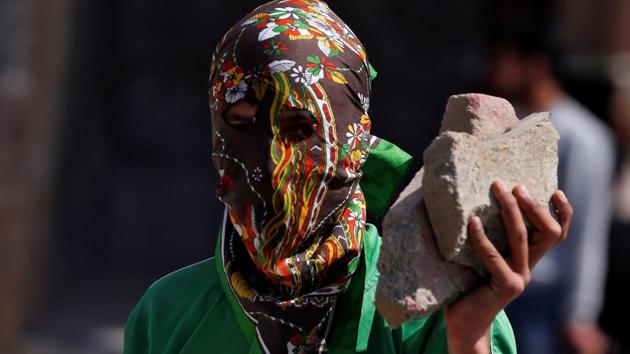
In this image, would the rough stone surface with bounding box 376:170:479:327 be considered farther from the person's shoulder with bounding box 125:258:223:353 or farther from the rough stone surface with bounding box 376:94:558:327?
the person's shoulder with bounding box 125:258:223:353

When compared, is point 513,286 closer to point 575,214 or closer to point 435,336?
point 435,336

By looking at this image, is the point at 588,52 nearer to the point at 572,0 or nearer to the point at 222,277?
the point at 572,0

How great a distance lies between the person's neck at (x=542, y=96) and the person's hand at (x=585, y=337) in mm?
919

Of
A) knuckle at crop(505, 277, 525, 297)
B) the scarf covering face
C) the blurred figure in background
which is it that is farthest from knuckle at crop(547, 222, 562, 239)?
the blurred figure in background

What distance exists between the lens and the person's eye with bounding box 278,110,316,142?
266 centimetres

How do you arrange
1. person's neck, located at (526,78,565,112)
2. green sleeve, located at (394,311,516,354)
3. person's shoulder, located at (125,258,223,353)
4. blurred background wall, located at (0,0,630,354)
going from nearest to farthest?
1. green sleeve, located at (394,311,516,354)
2. person's shoulder, located at (125,258,223,353)
3. person's neck, located at (526,78,565,112)
4. blurred background wall, located at (0,0,630,354)

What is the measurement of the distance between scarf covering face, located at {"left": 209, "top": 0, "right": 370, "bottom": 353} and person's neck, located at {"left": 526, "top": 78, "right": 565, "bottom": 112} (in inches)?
119

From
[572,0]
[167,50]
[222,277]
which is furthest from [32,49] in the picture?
[222,277]

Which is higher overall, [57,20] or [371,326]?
[371,326]

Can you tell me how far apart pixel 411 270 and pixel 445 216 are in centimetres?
11

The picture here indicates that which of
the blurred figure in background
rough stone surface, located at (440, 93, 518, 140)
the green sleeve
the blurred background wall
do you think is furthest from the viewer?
the blurred background wall

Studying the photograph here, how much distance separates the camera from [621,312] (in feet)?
16.4

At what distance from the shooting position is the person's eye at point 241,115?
8.80 ft

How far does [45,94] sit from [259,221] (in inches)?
187
